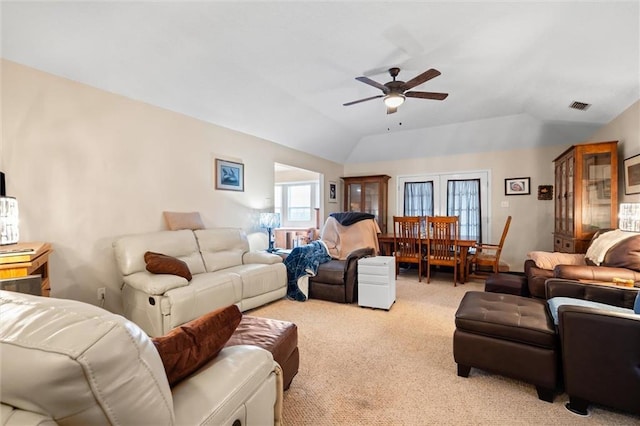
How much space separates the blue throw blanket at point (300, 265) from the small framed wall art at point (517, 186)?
4.02 metres

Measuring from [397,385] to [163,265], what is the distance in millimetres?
2278

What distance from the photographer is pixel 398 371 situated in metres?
2.16

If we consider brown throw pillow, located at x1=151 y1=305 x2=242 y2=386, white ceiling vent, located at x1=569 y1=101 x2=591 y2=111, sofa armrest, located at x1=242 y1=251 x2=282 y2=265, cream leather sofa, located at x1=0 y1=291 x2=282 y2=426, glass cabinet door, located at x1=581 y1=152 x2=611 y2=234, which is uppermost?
white ceiling vent, located at x1=569 y1=101 x2=591 y2=111

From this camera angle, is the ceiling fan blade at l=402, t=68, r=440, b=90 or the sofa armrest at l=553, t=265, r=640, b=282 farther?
the ceiling fan blade at l=402, t=68, r=440, b=90

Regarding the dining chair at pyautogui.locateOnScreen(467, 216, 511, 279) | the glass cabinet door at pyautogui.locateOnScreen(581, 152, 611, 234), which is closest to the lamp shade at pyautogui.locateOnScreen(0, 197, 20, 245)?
the dining chair at pyautogui.locateOnScreen(467, 216, 511, 279)

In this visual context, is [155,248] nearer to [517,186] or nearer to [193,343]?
[193,343]

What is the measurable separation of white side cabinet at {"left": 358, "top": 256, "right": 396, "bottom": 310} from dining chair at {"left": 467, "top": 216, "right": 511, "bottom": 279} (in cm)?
192

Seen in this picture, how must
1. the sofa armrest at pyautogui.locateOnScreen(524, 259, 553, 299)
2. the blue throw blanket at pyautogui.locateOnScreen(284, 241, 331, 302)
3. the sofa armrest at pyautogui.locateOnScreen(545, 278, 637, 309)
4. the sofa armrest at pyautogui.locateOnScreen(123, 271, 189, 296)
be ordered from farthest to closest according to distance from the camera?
the blue throw blanket at pyautogui.locateOnScreen(284, 241, 331, 302) → the sofa armrest at pyautogui.locateOnScreen(524, 259, 553, 299) → the sofa armrest at pyautogui.locateOnScreen(123, 271, 189, 296) → the sofa armrest at pyautogui.locateOnScreen(545, 278, 637, 309)

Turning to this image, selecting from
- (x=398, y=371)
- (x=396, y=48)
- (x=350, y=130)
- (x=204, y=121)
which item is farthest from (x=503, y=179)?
(x=204, y=121)

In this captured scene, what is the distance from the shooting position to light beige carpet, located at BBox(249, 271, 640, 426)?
1.68m

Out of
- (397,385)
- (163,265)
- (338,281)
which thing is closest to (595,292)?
(397,385)

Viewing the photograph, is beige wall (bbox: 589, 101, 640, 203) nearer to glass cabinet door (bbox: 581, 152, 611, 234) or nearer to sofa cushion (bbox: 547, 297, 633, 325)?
glass cabinet door (bbox: 581, 152, 611, 234)

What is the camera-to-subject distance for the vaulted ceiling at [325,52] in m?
2.23


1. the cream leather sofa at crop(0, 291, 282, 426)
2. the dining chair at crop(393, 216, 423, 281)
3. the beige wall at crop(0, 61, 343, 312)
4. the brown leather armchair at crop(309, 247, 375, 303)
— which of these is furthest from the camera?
the dining chair at crop(393, 216, 423, 281)
